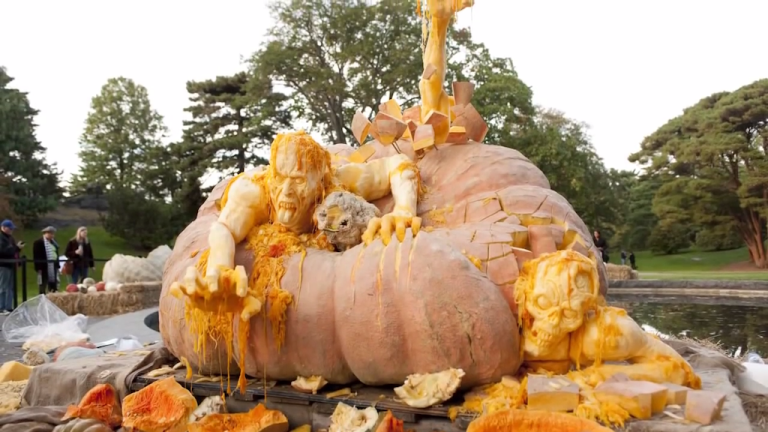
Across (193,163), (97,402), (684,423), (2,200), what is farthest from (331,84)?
(684,423)

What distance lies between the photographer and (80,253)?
1036 centimetres

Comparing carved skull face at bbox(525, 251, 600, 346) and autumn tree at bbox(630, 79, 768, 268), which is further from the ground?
autumn tree at bbox(630, 79, 768, 268)

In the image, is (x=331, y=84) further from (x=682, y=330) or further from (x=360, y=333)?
(x=360, y=333)

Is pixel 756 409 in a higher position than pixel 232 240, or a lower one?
lower

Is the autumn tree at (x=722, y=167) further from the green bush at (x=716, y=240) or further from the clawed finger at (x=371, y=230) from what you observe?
the clawed finger at (x=371, y=230)

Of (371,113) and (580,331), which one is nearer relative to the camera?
(580,331)

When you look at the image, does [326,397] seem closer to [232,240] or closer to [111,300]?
[232,240]

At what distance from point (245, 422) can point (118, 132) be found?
29460 millimetres

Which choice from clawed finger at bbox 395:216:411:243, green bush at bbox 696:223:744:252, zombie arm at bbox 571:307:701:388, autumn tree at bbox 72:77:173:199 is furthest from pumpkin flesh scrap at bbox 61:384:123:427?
autumn tree at bbox 72:77:173:199

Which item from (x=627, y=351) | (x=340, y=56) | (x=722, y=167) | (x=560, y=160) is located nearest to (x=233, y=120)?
(x=340, y=56)

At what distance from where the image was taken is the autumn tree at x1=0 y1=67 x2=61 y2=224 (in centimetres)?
2195

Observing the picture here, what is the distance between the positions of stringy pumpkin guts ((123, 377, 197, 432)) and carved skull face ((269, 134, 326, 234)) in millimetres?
1144

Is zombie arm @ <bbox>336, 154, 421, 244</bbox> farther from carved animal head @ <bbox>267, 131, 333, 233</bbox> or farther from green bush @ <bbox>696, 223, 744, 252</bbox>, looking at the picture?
green bush @ <bbox>696, 223, 744, 252</bbox>

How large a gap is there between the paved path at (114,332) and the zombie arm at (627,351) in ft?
18.3
